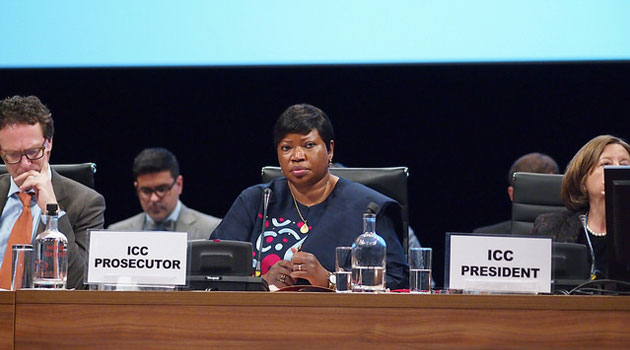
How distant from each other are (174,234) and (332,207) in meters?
1.04

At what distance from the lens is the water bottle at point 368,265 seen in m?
1.80

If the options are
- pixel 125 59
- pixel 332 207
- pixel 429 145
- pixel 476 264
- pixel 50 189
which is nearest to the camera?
pixel 476 264

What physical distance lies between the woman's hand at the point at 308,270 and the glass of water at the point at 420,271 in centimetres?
37

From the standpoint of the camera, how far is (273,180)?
9.14 ft

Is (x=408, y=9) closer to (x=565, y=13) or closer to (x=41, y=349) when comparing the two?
(x=565, y=13)

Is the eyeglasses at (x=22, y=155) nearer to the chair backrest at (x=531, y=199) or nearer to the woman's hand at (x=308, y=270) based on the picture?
the woman's hand at (x=308, y=270)

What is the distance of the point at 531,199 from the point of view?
9.68 ft

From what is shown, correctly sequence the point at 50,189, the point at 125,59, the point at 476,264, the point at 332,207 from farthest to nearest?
the point at 125,59 < the point at 332,207 < the point at 50,189 < the point at 476,264

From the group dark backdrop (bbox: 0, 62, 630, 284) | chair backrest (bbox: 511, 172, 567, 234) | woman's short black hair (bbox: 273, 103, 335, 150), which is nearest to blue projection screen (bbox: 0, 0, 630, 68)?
dark backdrop (bbox: 0, 62, 630, 284)

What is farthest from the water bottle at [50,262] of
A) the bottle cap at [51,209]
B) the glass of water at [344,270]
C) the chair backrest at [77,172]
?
the chair backrest at [77,172]

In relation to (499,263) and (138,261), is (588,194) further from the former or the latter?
(138,261)

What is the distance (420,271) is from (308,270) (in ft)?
1.32

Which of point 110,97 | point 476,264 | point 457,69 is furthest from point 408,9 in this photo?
point 476,264

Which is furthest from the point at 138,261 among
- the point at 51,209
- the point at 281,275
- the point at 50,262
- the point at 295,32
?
the point at 295,32
